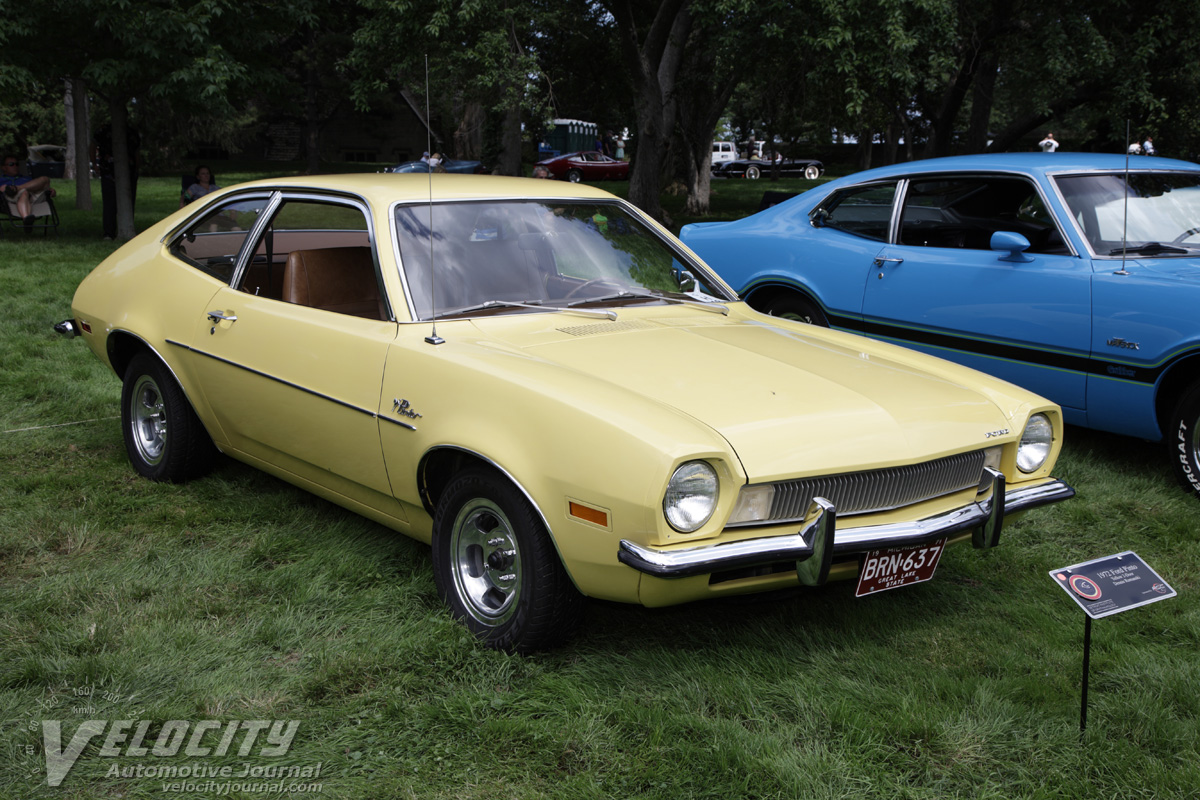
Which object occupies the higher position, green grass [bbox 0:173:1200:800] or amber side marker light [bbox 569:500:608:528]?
amber side marker light [bbox 569:500:608:528]

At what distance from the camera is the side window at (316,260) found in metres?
4.25

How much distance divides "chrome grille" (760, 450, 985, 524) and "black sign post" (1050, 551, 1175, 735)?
1.66 ft

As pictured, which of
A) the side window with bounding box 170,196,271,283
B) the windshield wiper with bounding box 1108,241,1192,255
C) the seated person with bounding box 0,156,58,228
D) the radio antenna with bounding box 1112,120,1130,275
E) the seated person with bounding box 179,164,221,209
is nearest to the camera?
the side window with bounding box 170,196,271,283

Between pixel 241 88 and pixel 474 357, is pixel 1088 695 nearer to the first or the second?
pixel 474 357

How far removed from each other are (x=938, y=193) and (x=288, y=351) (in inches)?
159

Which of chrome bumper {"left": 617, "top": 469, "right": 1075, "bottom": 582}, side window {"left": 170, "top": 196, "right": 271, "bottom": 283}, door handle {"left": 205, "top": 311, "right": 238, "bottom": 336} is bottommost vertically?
chrome bumper {"left": 617, "top": 469, "right": 1075, "bottom": 582}

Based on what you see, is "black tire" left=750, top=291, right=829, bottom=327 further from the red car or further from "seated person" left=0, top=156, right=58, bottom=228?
the red car

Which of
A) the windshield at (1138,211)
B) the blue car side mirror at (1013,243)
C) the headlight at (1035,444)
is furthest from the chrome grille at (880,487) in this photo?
the windshield at (1138,211)

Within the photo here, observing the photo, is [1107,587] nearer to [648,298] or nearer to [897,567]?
[897,567]

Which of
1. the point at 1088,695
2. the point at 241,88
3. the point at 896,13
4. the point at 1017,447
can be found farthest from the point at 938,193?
the point at 241,88

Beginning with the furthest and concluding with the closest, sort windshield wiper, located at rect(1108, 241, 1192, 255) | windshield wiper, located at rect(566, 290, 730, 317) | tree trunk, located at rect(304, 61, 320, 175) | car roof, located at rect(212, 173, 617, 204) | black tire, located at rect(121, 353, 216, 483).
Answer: tree trunk, located at rect(304, 61, 320, 175) → windshield wiper, located at rect(1108, 241, 1192, 255) → black tire, located at rect(121, 353, 216, 483) → windshield wiper, located at rect(566, 290, 730, 317) → car roof, located at rect(212, 173, 617, 204)

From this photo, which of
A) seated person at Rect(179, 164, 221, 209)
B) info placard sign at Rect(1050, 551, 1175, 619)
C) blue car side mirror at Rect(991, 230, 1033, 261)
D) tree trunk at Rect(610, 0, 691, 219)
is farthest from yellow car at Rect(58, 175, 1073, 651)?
tree trunk at Rect(610, 0, 691, 219)

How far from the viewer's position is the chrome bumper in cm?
277

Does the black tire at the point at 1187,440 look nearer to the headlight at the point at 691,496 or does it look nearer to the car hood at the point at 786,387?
the car hood at the point at 786,387
